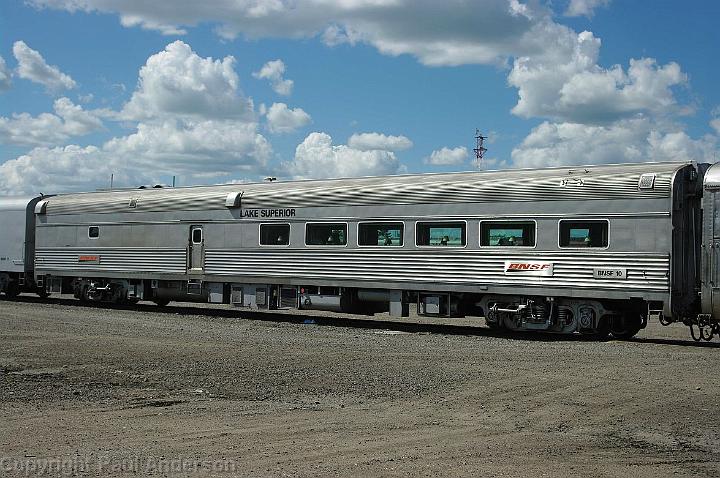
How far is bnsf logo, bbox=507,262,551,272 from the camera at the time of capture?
17.7m

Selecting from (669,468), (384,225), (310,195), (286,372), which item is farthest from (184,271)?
(669,468)

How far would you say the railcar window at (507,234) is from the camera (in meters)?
17.9

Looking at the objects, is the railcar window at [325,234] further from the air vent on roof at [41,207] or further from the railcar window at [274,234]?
the air vent on roof at [41,207]

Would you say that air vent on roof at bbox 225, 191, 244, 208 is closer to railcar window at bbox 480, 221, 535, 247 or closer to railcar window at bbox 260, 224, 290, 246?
railcar window at bbox 260, 224, 290, 246

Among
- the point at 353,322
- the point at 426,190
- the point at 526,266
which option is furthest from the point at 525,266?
the point at 353,322

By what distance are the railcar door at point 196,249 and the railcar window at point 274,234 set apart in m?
2.17

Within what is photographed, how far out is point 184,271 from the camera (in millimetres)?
24125

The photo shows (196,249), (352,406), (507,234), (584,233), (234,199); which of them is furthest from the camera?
(196,249)

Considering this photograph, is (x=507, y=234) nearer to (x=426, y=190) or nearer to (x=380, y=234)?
(x=426, y=190)

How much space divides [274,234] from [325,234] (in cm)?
177

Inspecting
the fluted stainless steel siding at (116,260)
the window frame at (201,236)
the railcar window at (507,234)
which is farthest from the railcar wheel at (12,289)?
the railcar window at (507,234)

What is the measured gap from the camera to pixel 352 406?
9.66 metres

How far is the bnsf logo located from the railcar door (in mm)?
9355

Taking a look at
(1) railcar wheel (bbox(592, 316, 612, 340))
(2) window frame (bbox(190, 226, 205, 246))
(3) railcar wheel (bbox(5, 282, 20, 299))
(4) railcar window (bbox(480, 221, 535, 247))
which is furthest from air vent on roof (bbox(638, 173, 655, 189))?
(3) railcar wheel (bbox(5, 282, 20, 299))
